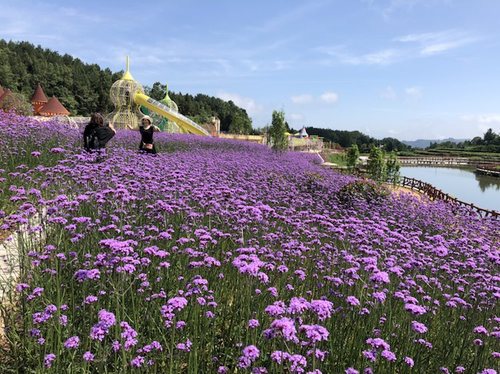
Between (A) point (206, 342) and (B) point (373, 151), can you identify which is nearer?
(A) point (206, 342)

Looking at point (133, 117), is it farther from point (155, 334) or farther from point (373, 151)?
point (155, 334)

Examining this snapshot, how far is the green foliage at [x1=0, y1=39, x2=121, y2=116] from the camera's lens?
7175 centimetres

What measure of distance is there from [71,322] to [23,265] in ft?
3.60

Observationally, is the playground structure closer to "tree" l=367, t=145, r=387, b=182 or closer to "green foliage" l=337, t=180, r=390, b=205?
"tree" l=367, t=145, r=387, b=182

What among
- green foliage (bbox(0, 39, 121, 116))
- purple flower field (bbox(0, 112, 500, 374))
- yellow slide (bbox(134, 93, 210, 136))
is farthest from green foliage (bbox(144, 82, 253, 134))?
purple flower field (bbox(0, 112, 500, 374))

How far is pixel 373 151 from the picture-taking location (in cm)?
2355

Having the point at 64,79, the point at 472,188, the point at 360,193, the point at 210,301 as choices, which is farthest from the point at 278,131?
the point at 64,79

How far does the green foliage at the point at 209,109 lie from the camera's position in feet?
290

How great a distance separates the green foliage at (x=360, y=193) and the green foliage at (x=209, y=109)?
67.9m

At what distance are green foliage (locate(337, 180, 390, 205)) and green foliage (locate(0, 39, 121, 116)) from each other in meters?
68.9

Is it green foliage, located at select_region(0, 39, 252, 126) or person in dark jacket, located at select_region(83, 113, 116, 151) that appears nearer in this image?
person in dark jacket, located at select_region(83, 113, 116, 151)

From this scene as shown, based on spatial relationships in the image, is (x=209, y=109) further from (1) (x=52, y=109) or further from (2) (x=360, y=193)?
(2) (x=360, y=193)

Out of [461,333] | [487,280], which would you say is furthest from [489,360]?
[487,280]

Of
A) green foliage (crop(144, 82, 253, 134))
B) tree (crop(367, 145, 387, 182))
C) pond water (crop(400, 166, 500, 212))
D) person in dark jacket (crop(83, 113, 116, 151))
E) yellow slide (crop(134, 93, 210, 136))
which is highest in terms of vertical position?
green foliage (crop(144, 82, 253, 134))
